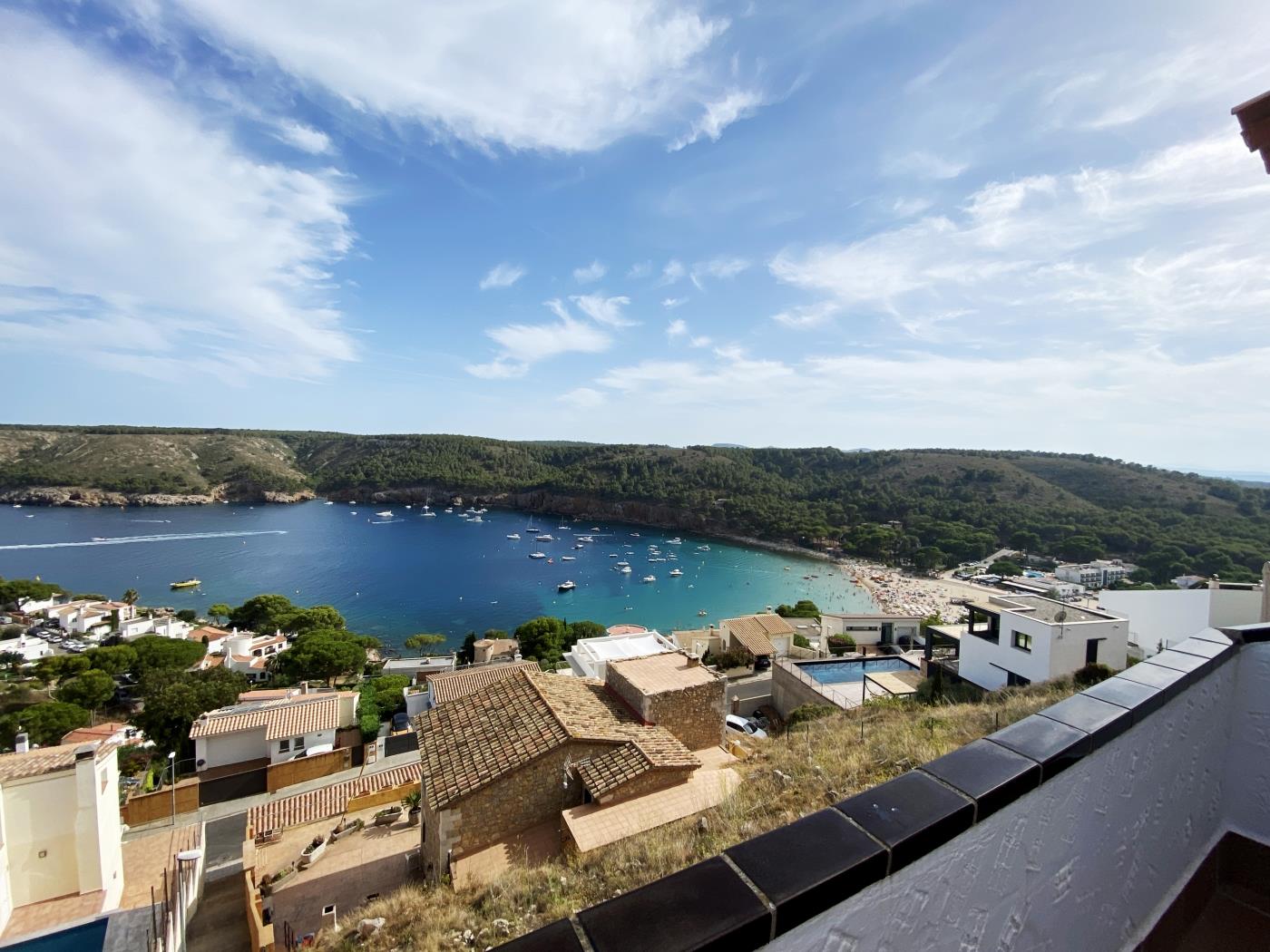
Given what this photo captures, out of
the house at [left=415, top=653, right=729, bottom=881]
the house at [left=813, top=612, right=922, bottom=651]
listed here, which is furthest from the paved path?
the house at [left=813, top=612, right=922, bottom=651]

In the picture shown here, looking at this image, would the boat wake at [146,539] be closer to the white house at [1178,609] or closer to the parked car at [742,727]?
the parked car at [742,727]

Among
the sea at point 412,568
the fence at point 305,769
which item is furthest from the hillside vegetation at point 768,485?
the fence at point 305,769

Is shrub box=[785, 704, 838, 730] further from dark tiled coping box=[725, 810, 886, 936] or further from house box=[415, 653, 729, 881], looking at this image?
dark tiled coping box=[725, 810, 886, 936]

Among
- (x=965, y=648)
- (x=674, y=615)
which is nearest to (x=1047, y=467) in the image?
(x=674, y=615)

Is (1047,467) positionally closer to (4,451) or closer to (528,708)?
(528,708)

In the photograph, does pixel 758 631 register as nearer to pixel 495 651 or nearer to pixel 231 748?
pixel 495 651

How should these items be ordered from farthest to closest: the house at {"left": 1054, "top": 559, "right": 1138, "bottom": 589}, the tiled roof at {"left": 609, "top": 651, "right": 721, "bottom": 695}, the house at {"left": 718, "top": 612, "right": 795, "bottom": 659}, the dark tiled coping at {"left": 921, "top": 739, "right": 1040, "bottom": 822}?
the house at {"left": 1054, "top": 559, "right": 1138, "bottom": 589}, the house at {"left": 718, "top": 612, "right": 795, "bottom": 659}, the tiled roof at {"left": 609, "top": 651, "right": 721, "bottom": 695}, the dark tiled coping at {"left": 921, "top": 739, "right": 1040, "bottom": 822}
